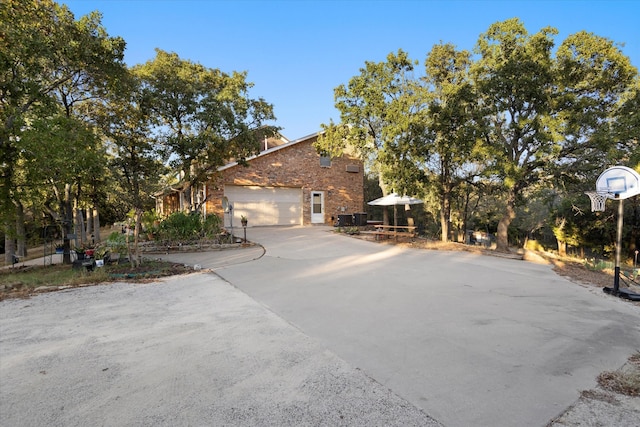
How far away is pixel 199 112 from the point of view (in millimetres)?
12516

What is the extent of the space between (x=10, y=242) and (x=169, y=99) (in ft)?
41.5

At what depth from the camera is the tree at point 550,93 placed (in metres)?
10.1

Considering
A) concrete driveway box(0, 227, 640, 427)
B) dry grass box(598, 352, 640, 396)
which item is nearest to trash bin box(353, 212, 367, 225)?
concrete driveway box(0, 227, 640, 427)

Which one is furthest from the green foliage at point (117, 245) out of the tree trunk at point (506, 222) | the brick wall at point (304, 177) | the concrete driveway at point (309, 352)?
the tree trunk at point (506, 222)

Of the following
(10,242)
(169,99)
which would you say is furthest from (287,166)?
(10,242)

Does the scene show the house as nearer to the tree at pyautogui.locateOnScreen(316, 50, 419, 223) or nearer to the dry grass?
the tree at pyautogui.locateOnScreen(316, 50, 419, 223)

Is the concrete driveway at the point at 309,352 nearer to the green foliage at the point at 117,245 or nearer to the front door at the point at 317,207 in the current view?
the green foliage at the point at 117,245

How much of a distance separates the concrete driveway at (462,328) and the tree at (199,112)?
6.34 metres

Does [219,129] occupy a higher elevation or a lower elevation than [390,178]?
higher

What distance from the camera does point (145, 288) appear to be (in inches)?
260

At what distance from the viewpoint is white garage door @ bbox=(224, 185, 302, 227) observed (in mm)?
17880

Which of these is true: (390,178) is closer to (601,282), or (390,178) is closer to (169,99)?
(601,282)

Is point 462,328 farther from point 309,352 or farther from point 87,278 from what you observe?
point 87,278

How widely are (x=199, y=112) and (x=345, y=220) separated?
31.2 ft
